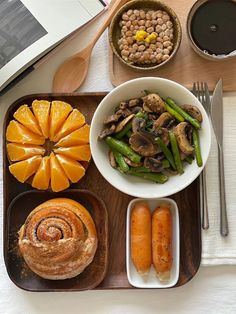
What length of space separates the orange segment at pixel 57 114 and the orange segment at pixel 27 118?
1.2 inches

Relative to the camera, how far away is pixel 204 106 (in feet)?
3.98

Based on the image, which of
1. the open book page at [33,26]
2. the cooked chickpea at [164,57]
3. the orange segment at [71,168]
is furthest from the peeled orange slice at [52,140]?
the cooked chickpea at [164,57]

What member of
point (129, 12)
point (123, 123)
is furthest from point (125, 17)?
point (123, 123)

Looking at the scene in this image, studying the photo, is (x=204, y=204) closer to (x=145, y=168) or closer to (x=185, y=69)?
(x=145, y=168)

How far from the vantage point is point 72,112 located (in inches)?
47.3

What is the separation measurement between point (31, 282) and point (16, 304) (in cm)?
7

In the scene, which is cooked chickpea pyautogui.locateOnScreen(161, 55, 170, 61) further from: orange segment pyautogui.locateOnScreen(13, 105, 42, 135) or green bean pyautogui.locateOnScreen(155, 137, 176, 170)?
orange segment pyautogui.locateOnScreen(13, 105, 42, 135)

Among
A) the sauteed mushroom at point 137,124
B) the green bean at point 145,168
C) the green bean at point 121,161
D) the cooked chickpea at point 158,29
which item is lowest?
the green bean at point 145,168

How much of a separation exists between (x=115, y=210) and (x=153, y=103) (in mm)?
248

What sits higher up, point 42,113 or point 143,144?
point 42,113

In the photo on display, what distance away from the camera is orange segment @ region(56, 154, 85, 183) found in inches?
46.5

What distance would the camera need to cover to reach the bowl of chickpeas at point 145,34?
1215 mm

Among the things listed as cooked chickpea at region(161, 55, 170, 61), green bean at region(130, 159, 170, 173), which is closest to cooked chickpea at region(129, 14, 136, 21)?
cooked chickpea at region(161, 55, 170, 61)

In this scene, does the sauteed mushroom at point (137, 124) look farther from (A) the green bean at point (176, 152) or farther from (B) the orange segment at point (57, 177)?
(B) the orange segment at point (57, 177)
